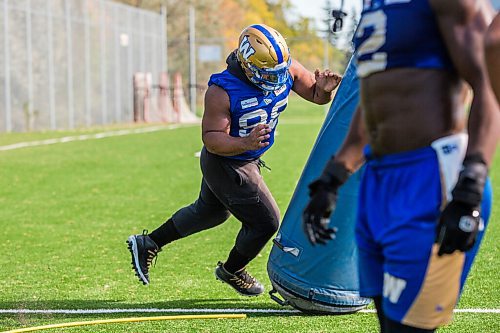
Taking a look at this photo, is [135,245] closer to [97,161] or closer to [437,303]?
[437,303]

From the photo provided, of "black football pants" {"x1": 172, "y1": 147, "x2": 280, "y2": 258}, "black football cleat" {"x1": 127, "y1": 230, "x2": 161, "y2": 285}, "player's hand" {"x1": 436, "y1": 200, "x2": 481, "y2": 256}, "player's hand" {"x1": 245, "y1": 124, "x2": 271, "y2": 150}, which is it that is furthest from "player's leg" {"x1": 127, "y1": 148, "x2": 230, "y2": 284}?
"player's hand" {"x1": 436, "y1": 200, "x2": 481, "y2": 256}

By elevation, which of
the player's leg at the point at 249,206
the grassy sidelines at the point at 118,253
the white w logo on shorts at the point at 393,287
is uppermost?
the white w logo on shorts at the point at 393,287

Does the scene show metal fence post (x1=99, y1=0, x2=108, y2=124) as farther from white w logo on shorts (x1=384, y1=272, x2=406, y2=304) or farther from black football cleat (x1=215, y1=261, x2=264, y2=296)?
white w logo on shorts (x1=384, y1=272, x2=406, y2=304)

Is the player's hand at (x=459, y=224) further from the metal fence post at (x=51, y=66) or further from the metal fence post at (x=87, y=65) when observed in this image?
the metal fence post at (x=87, y=65)

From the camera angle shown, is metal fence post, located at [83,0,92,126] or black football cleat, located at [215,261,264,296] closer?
black football cleat, located at [215,261,264,296]

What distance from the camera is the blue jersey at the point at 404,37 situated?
11.6 feet

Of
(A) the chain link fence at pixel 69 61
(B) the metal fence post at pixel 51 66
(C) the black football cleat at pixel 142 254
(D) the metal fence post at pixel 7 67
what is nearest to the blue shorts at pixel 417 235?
(C) the black football cleat at pixel 142 254

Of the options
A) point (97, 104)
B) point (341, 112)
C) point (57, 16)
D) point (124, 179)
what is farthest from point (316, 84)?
point (97, 104)

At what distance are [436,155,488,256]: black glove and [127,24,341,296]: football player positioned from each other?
2842mm

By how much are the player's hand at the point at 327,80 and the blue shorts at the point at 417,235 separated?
2.94 m

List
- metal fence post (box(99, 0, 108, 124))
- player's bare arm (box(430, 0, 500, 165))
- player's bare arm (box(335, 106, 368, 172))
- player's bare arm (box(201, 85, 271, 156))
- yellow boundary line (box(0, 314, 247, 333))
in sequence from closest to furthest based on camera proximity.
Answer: player's bare arm (box(430, 0, 500, 165)) → player's bare arm (box(335, 106, 368, 172)) → yellow boundary line (box(0, 314, 247, 333)) → player's bare arm (box(201, 85, 271, 156)) → metal fence post (box(99, 0, 108, 124))

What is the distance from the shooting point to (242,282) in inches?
267

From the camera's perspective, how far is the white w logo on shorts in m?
3.53

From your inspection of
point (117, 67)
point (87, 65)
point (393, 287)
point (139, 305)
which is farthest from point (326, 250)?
point (117, 67)
